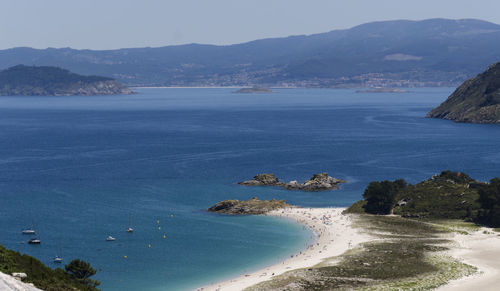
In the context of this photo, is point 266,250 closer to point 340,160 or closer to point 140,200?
point 140,200

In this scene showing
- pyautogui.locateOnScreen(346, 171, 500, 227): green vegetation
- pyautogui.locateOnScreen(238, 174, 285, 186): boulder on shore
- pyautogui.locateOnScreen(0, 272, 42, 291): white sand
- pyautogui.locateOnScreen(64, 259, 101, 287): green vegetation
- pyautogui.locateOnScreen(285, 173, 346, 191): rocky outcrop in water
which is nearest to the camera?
pyautogui.locateOnScreen(0, 272, 42, 291): white sand

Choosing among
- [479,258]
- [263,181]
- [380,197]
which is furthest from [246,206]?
[479,258]

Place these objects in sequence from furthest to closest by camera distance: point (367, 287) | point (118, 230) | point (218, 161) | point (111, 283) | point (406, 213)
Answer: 1. point (218, 161)
2. point (406, 213)
3. point (118, 230)
4. point (111, 283)
5. point (367, 287)

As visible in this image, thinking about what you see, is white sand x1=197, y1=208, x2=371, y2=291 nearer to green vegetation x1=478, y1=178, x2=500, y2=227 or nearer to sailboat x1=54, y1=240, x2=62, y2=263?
green vegetation x1=478, y1=178, x2=500, y2=227

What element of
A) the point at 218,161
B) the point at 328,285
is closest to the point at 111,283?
the point at 328,285

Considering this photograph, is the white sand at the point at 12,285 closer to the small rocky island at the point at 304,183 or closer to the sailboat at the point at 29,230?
the sailboat at the point at 29,230

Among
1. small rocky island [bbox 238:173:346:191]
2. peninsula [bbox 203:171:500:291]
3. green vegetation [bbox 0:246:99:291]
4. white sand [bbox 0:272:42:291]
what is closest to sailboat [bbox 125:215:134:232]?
peninsula [bbox 203:171:500:291]

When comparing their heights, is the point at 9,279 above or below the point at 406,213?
above
